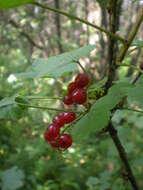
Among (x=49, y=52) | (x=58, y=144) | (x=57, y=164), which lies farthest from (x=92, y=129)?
(x=49, y=52)

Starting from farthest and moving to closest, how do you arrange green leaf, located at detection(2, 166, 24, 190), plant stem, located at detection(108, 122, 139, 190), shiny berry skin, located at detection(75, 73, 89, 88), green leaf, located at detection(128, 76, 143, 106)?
green leaf, located at detection(2, 166, 24, 190)
plant stem, located at detection(108, 122, 139, 190)
shiny berry skin, located at detection(75, 73, 89, 88)
green leaf, located at detection(128, 76, 143, 106)

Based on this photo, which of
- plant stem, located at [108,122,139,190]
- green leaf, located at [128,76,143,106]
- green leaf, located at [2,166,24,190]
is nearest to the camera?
green leaf, located at [128,76,143,106]

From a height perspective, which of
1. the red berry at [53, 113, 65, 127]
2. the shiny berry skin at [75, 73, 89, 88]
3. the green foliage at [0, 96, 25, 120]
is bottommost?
the red berry at [53, 113, 65, 127]

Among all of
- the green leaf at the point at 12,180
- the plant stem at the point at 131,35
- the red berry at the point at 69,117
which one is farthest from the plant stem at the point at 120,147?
the green leaf at the point at 12,180

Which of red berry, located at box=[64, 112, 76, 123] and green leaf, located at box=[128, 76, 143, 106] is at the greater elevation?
red berry, located at box=[64, 112, 76, 123]

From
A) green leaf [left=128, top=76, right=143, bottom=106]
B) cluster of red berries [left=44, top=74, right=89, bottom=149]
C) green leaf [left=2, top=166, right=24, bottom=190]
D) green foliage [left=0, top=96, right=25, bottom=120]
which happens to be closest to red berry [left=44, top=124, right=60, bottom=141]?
cluster of red berries [left=44, top=74, right=89, bottom=149]

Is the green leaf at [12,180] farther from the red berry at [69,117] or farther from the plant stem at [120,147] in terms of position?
the red berry at [69,117]

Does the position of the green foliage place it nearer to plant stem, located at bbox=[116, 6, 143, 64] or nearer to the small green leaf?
the small green leaf
